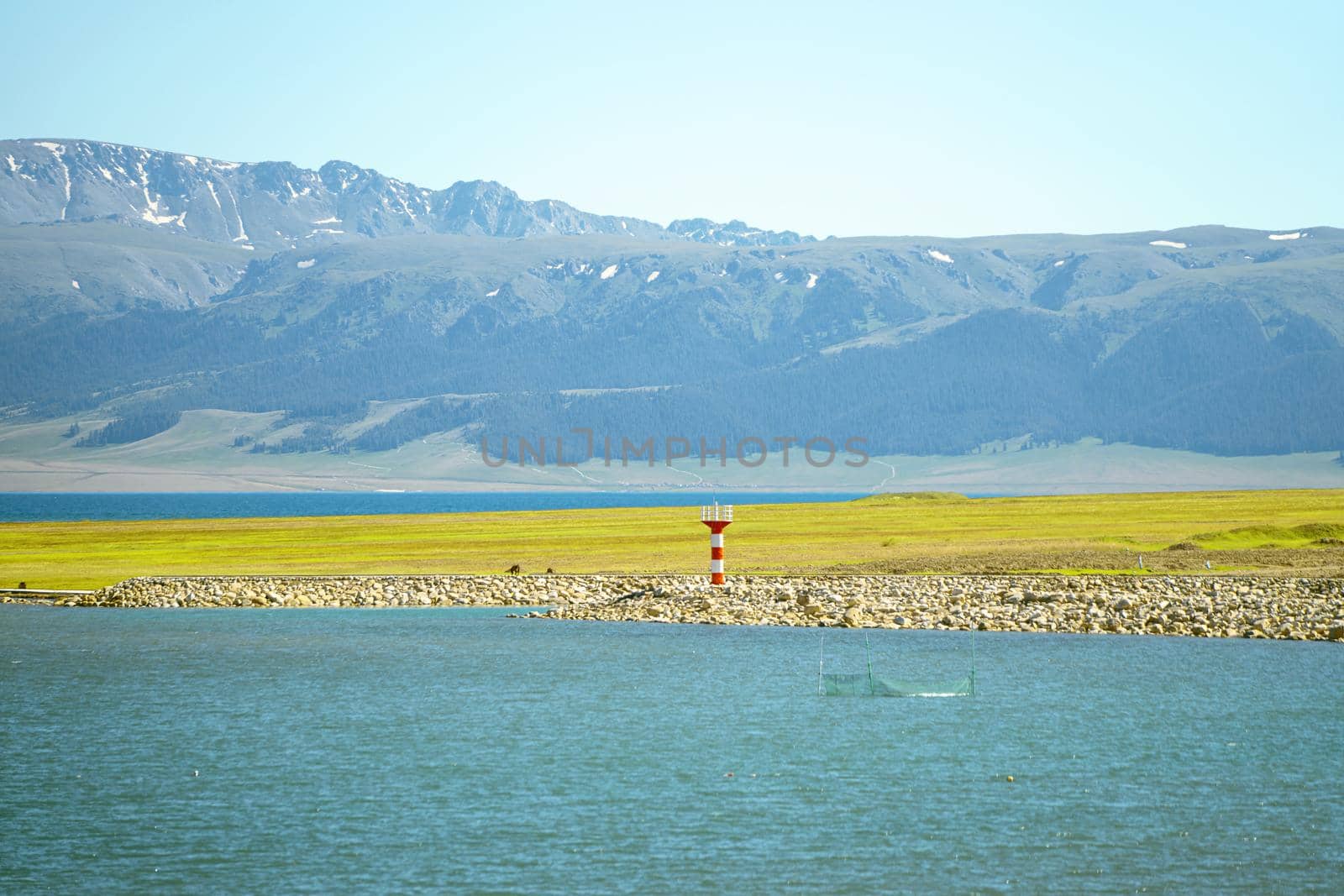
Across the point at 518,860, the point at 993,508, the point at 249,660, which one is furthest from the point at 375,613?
the point at 993,508

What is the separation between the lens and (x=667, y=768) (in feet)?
108

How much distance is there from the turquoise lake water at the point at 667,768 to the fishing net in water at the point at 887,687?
2.07 ft

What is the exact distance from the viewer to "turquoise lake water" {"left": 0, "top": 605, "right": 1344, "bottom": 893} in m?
25.2

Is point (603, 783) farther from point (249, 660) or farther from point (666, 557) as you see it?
point (666, 557)

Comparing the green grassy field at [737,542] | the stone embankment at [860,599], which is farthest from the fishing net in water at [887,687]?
the green grassy field at [737,542]

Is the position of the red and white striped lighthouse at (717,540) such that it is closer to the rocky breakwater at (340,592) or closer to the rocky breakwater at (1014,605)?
the rocky breakwater at (1014,605)

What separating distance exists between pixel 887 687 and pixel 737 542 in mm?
51761

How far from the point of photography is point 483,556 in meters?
85.5

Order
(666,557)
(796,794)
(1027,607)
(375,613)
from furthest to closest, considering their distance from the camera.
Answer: (666,557) < (375,613) < (1027,607) < (796,794)

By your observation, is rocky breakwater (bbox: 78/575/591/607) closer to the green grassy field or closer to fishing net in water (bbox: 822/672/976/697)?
the green grassy field

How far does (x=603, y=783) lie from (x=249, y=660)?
21809mm

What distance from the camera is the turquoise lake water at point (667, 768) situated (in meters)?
25.2

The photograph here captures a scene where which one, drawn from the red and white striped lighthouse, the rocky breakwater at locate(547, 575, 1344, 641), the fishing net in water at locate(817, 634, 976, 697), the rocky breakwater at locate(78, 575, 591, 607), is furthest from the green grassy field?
the fishing net in water at locate(817, 634, 976, 697)

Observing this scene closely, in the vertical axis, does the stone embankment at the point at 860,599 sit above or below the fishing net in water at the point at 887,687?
above
